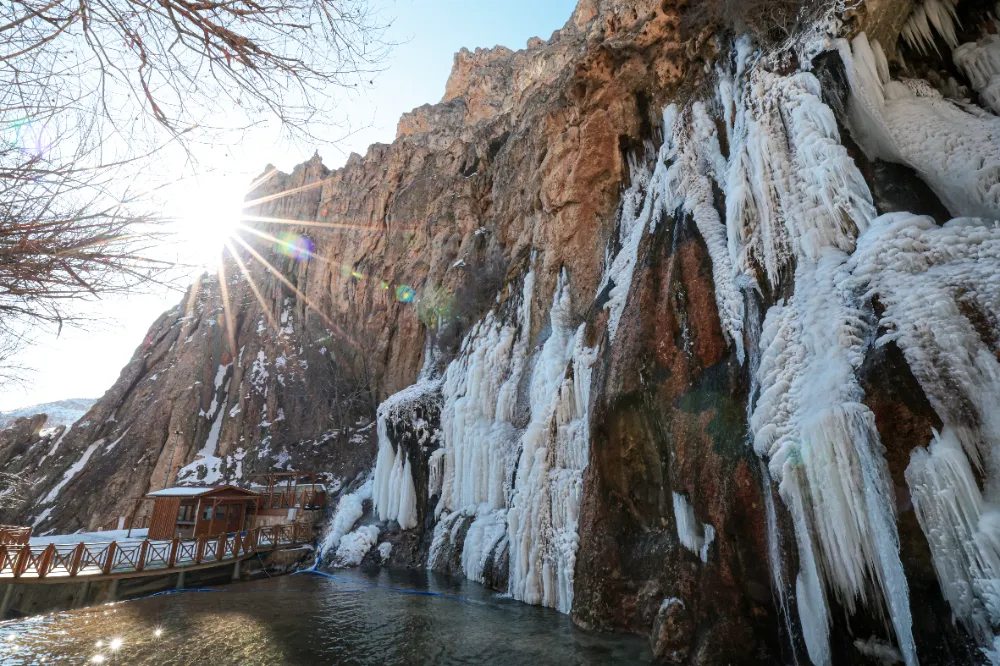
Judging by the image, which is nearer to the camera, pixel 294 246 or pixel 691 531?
pixel 691 531

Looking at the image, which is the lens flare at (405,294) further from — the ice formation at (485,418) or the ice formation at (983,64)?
the ice formation at (983,64)

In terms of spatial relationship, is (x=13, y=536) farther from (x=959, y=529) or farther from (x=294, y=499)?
(x=959, y=529)

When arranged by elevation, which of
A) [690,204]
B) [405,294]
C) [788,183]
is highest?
[405,294]

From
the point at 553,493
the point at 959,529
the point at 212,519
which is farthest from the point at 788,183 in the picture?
the point at 212,519

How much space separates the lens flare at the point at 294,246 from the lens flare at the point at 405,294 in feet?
46.7

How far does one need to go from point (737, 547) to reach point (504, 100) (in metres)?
41.2

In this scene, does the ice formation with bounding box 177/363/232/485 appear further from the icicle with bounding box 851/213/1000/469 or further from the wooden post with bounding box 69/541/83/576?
the icicle with bounding box 851/213/1000/469

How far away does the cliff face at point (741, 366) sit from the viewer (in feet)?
12.8

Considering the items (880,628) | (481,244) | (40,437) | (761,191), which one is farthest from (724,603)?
(40,437)

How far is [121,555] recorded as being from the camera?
12.5m

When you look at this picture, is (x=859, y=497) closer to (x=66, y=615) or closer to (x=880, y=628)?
(x=880, y=628)

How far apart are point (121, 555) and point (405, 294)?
1720 cm

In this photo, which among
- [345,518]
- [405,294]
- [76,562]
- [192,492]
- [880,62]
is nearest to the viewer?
[880,62]

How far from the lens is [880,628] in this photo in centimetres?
388
